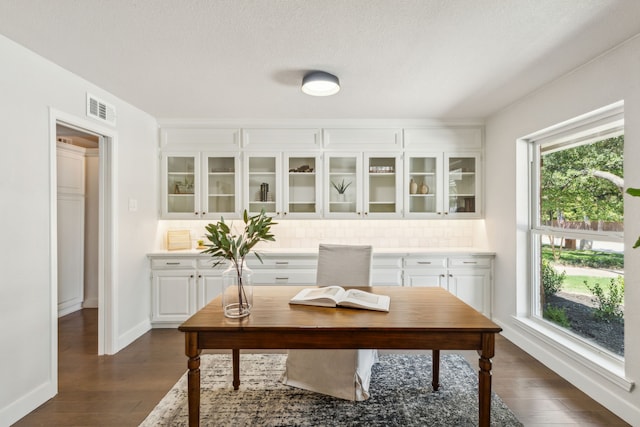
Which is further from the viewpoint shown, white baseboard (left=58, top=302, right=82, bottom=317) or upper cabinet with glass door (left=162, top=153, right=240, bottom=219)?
white baseboard (left=58, top=302, right=82, bottom=317)

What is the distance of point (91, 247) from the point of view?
182 inches

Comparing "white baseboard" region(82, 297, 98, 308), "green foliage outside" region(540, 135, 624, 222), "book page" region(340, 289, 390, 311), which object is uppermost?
"green foliage outside" region(540, 135, 624, 222)

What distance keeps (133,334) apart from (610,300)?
168 inches

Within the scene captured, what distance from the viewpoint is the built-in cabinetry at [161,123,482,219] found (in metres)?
3.94

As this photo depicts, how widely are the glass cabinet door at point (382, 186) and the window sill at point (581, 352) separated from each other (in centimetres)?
176

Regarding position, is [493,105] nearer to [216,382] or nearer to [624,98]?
[624,98]

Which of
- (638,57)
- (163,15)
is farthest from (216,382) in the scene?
(638,57)

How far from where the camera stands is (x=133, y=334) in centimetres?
338

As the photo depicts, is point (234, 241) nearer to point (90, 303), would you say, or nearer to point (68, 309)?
point (68, 309)

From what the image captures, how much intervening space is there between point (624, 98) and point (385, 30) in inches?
64.5

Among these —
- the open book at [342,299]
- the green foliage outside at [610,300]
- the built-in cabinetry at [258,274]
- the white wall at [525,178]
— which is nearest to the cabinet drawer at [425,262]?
the built-in cabinetry at [258,274]

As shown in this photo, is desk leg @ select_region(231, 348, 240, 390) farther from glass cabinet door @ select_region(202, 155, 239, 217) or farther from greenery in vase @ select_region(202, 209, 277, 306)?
glass cabinet door @ select_region(202, 155, 239, 217)

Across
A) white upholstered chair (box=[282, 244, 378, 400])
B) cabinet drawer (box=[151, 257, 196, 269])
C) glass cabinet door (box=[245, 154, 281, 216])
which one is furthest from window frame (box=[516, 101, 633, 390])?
cabinet drawer (box=[151, 257, 196, 269])

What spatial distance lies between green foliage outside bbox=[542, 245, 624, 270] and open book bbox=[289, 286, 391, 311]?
1.80 m
